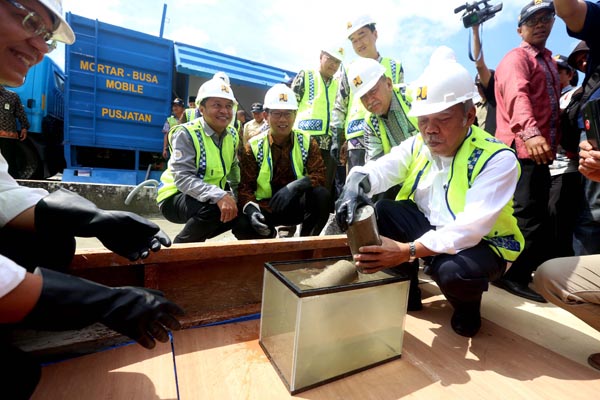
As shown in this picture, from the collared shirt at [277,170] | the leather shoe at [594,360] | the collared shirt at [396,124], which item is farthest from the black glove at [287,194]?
the leather shoe at [594,360]

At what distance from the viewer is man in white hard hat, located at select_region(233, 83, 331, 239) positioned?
8.62 feet

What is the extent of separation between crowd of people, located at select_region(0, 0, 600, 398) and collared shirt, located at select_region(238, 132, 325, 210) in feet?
0.06

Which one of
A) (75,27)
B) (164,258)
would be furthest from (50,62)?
(164,258)

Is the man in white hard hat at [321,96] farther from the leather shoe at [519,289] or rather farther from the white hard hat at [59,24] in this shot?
the white hard hat at [59,24]

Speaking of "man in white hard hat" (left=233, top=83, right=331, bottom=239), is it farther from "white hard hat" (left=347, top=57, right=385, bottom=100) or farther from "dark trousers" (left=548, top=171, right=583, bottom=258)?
"dark trousers" (left=548, top=171, right=583, bottom=258)

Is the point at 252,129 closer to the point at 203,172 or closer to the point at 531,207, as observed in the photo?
the point at 203,172

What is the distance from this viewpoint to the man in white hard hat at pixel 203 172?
7.88 feet

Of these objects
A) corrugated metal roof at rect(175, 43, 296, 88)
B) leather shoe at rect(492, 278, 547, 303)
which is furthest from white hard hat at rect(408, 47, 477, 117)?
corrugated metal roof at rect(175, 43, 296, 88)

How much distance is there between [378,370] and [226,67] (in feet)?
23.7

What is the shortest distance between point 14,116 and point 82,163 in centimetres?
131

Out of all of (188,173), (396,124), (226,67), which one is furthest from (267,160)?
(226,67)

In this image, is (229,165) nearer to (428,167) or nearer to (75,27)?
(428,167)

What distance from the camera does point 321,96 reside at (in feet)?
11.5

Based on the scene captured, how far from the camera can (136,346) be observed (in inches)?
54.6
